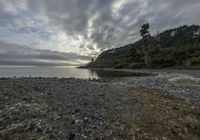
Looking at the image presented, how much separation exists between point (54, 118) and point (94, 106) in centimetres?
288

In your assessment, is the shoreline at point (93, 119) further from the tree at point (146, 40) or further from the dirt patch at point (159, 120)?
the tree at point (146, 40)

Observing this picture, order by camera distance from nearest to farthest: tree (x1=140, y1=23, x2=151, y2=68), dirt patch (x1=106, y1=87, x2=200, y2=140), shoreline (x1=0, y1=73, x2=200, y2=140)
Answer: shoreline (x1=0, y1=73, x2=200, y2=140) → dirt patch (x1=106, y1=87, x2=200, y2=140) → tree (x1=140, y1=23, x2=151, y2=68)

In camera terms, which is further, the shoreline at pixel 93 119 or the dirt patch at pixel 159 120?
the dirt patch at pixel 159 120

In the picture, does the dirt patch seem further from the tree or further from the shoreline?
the tree

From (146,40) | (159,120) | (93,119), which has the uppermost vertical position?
(146,40)

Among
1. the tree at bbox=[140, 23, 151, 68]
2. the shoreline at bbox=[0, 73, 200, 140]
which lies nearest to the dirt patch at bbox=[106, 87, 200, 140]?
the shoreline at bbox=[0, 73, 200, 140]

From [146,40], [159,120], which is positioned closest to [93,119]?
[159,120]

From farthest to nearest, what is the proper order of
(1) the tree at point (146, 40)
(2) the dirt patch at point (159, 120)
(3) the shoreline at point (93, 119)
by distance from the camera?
1. (1) the tree at point (146, 40)
2. (2) the dirt patch at point (159, 120)
3. (3) the shoreline at point (93, 119)

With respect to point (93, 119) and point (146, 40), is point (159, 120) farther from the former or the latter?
point (146, 40)

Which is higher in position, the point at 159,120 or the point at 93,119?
the point at 93,119

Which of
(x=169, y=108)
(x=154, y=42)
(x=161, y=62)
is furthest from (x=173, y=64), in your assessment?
(x=169, y=108)

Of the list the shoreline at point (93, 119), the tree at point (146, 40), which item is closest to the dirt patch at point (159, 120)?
the shoreline at point (93, 119)

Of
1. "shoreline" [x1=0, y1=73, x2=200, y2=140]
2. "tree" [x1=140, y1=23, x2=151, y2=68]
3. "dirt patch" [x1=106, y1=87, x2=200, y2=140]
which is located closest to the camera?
"shoreline" [x1=0, y1=73, x2=200, y2=140]

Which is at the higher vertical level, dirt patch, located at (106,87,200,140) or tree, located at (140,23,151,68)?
tree, located at (140,23,151,68)
